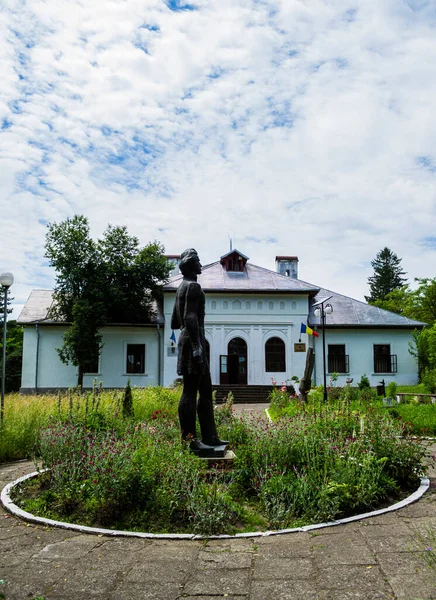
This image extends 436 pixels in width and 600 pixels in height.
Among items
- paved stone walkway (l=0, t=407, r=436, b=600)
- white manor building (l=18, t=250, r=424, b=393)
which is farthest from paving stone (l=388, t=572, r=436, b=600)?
white manor building (l=18, t=250, r=424, b=393)

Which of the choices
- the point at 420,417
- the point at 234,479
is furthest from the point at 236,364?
the point at 234,479

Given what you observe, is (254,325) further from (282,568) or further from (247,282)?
(282,568)

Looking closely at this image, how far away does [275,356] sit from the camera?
28844 millimetres

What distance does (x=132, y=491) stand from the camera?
211 inches

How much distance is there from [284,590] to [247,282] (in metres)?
26.4

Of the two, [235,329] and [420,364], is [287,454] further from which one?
[420,364]

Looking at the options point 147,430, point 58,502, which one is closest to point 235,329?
A: point 147,430

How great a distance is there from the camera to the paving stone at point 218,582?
3.60m

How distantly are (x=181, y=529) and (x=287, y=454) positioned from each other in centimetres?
181

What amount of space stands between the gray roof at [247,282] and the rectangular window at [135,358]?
3.93 meters

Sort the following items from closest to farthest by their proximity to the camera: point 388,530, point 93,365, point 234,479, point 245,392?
point 388,530
point 234,479
point 245,392
point 93,365

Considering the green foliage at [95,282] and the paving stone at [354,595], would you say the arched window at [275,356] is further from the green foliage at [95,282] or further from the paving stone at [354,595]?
the paving stone at [354,595]

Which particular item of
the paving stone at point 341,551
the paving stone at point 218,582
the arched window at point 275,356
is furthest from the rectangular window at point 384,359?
the paving stone at point 218,582

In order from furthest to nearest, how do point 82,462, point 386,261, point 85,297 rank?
point 386,261, point 85,297, point 82,462
